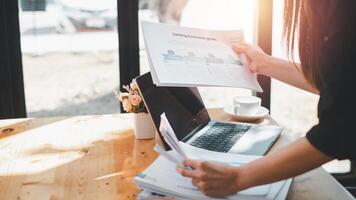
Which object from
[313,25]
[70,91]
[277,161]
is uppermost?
[313,25]

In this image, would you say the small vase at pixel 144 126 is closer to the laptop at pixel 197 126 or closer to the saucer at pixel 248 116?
the laptop at pixel 197 126

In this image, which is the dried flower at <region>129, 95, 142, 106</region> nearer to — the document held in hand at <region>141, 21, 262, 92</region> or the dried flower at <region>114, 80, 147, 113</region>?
the dried flower at <region>114, 80, 147, 113</region>

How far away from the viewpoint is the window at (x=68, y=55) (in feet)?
7.20

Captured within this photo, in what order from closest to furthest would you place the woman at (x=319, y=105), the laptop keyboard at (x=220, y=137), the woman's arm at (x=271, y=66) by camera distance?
1. the woman at (x=319, y=105)
2. the laptop keyboard at (x=220, y=137)
3. the woman's arm at (x=271, y=66)

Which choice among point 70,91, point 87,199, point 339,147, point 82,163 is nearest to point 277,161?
point 339,147

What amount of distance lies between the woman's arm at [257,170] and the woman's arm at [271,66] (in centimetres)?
56

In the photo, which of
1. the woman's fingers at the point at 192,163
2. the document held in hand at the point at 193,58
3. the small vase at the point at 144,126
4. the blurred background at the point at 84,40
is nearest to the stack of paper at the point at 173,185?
the woman's fingers at the point at 192,163

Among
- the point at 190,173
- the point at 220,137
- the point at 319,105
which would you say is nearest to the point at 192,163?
the point at 190,173

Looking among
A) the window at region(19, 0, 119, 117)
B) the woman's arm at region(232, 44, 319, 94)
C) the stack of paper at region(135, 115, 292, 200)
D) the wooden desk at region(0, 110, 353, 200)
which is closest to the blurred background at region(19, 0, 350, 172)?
the window at region(19, 0, 119, 117)

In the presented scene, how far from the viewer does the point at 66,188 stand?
1.13 metres

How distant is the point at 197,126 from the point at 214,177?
1.80 feet

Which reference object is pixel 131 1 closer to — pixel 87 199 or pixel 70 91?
pixel 70 91

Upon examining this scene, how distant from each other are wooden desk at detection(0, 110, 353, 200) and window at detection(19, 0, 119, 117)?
1.98 ft

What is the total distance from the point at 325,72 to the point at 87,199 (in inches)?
24.0
